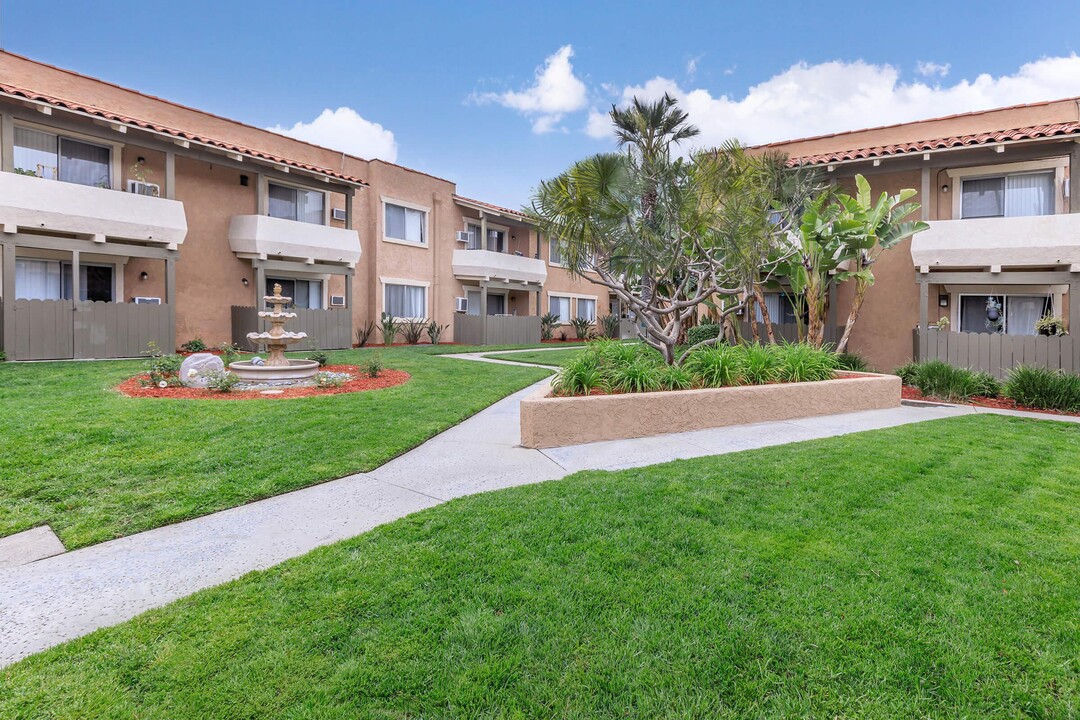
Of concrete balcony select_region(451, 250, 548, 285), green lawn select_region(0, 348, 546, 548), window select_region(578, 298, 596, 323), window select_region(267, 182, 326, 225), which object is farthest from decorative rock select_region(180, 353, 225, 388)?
window select_region(578, 298, 596, 323)

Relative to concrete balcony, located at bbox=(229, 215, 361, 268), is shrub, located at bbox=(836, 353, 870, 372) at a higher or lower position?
lower

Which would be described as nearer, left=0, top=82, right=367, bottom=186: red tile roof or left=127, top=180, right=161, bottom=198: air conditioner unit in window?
left=0, top=82, right=367, bottom=186: red tile roof

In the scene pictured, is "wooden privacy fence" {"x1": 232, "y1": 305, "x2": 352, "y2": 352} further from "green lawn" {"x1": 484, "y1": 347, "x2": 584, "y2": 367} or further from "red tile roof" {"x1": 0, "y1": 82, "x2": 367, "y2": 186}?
"green lawn" {"x1": 484, "y1": 347, "x2": 584, "y2": 367}

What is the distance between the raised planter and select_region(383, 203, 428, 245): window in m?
17.6

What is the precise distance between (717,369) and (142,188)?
16369 mm

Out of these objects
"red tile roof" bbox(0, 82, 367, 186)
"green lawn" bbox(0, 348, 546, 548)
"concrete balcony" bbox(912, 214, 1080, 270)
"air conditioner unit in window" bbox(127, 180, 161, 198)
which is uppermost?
"red tile roof" bbox(0, 82, 367, 186)

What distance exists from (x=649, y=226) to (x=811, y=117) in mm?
22326

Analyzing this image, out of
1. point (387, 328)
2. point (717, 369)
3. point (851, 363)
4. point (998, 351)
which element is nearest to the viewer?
point (717, 369)

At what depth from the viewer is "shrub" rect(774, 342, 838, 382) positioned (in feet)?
31.9

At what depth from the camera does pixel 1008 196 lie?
47.8 ft

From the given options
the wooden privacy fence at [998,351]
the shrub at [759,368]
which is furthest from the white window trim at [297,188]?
the wooden privacy fence at [998,351]

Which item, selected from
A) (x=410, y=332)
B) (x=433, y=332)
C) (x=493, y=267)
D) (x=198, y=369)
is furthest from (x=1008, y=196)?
(x=410, y=332)

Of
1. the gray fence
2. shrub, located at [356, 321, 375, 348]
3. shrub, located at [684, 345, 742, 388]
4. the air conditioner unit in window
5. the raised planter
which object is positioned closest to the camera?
the raised planter

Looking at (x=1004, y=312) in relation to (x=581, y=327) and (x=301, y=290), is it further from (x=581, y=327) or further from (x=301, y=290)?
(x=301, y=290)
